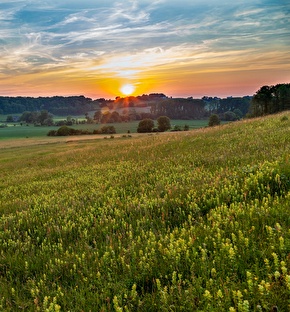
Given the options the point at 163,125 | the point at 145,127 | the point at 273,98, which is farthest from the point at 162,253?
the point at 163,125

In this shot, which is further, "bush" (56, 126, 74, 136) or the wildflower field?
"bush" (56, 126, 74, 136)

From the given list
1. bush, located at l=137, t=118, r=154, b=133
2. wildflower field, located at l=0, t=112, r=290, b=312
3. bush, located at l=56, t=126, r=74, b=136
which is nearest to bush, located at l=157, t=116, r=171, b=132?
bush, located at l=137, t=118, r=154, b=133

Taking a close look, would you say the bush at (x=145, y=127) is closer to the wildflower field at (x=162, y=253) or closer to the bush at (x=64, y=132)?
the bush at (x=64, y=132)

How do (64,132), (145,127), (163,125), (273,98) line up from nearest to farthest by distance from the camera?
(273,98), (145,127), (64,132), (163,125)

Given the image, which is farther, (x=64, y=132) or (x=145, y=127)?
(x=64, y=132)

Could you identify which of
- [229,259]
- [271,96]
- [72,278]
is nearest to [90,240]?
[72,278]

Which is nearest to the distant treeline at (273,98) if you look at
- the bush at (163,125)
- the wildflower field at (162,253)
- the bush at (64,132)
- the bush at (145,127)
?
the bush at (163,125)

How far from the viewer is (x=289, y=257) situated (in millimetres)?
3121

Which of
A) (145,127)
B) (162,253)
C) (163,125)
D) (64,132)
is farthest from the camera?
(163,125)

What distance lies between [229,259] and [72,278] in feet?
7.88

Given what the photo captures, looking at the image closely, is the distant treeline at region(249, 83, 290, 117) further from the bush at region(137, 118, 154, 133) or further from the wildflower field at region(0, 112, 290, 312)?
the wildflower field at region(0, 112, 290, 312)

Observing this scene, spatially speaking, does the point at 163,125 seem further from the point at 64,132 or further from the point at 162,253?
the point at 162,253

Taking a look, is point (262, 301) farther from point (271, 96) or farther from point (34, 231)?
point (271, 96)

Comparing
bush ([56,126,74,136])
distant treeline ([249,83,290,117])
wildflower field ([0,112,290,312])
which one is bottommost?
wildflower field ([0,112,290,312])
